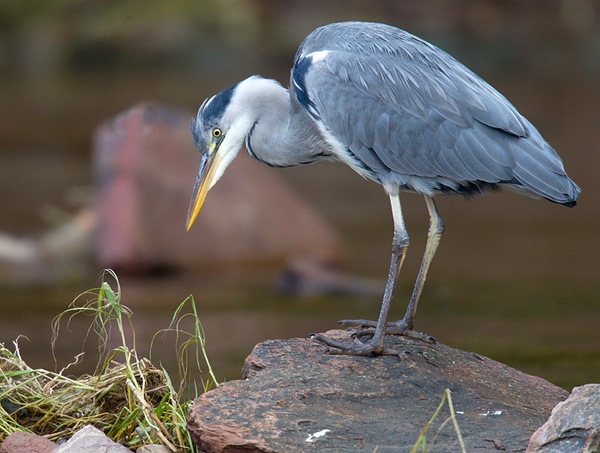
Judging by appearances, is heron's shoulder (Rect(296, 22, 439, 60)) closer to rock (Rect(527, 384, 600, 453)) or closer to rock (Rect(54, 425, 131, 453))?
rock (Rect(527, 384, 600, 453))

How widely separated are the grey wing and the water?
1997 mm

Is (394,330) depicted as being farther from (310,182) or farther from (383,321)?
(310,182)

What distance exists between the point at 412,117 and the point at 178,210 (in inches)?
205

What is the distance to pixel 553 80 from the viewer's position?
2175 centimetres

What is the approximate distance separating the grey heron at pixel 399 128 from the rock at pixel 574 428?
5.18 ft

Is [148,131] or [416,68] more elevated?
[416,68]

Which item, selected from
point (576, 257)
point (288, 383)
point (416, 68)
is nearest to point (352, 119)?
point (416, 68)

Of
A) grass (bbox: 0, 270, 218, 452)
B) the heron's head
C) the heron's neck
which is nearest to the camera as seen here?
grass (bbox: 0, 270, 218, 452)

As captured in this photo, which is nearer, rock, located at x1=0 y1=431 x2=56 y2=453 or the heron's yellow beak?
rock, located at x1=0 y1=431 x2=56 y2=453

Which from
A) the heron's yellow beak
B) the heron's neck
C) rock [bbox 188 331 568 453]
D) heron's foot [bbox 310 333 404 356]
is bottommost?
rock [bbox 188 331 568 453]

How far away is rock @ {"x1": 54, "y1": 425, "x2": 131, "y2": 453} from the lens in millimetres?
4027

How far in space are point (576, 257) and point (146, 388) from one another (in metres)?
7.12

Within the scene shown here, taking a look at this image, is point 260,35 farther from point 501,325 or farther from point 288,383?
point 288,383

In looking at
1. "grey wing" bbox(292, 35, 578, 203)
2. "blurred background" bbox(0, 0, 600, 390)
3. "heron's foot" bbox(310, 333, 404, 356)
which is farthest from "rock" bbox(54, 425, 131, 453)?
"blurred background" bbox(0, 0, 600, 390)
